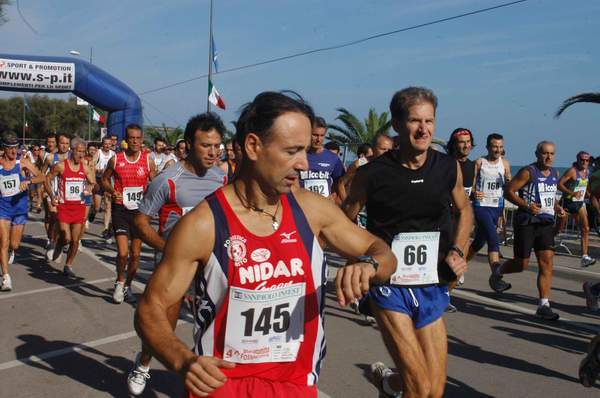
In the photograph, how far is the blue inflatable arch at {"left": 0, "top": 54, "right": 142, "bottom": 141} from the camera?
64.5 feet

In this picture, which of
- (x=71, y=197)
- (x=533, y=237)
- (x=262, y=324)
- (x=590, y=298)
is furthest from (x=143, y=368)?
(x=590, y=298)

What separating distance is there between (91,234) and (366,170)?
35.9 ft

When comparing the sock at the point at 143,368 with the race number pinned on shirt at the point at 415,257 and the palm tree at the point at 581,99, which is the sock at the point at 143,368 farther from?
the palm tree at the point at 581,99

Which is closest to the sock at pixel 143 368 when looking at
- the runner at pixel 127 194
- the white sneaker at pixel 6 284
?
the runner at pixel 127 194

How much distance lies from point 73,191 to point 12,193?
1.00m

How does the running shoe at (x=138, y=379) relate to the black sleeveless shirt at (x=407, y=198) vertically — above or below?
below

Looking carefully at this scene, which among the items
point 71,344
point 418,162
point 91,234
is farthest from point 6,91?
point 418,162

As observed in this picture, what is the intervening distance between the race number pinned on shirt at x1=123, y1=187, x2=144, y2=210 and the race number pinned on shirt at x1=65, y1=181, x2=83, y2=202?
1.76 meters

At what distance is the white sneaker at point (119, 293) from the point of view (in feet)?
22.9

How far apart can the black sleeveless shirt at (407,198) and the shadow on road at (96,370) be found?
2.01 metres

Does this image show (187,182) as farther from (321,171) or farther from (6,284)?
(6,284)

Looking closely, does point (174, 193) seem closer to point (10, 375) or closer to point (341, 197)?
point (341, 197)

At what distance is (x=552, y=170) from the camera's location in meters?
7.19

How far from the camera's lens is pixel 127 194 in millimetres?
7418
